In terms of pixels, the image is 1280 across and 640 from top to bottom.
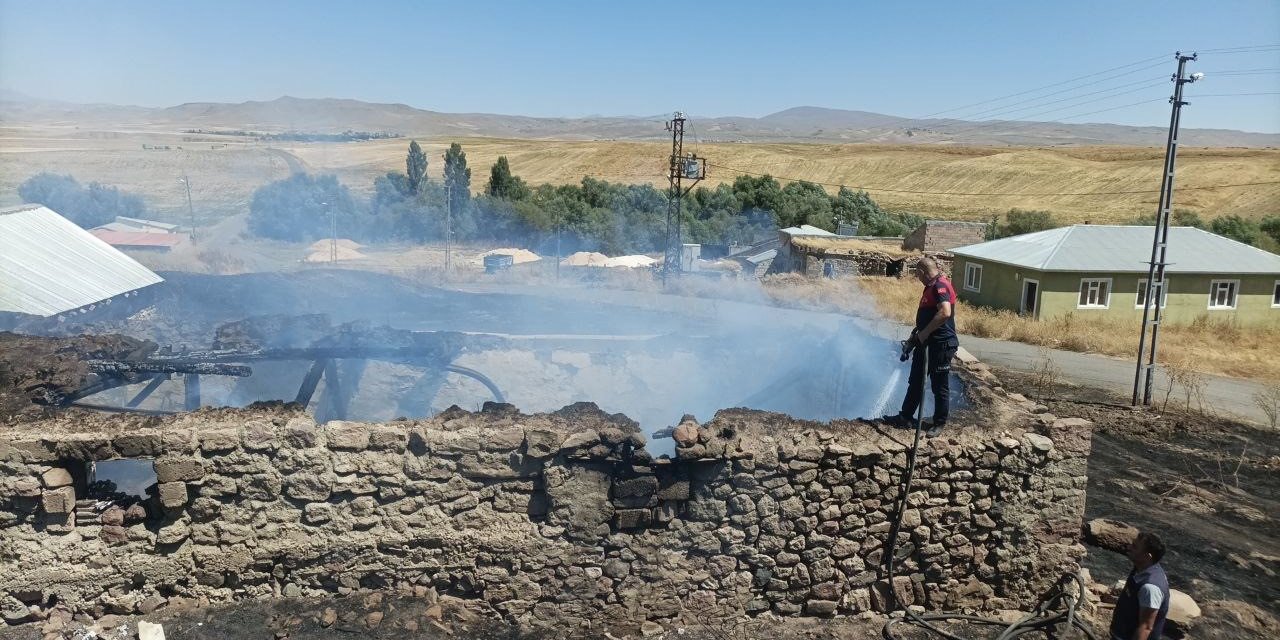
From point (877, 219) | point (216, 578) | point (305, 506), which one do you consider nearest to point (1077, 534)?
point (305, 506)

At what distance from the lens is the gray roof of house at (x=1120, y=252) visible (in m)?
22.3

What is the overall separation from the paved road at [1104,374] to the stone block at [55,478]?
1705 centimetres

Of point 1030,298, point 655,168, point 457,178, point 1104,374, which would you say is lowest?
point 1104,374

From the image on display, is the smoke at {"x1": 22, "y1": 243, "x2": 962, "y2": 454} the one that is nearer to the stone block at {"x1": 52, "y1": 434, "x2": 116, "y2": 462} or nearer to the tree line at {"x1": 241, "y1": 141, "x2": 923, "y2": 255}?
the stone block at {"x1": 52, "y1": 434, "x2": 116, "y2": 462}

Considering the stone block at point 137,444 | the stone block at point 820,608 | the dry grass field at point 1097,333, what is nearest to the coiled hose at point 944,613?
the stone block at point 820,608

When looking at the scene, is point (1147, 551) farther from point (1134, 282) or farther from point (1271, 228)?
point (1271, 228)

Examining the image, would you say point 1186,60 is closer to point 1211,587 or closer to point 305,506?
point 1211,587

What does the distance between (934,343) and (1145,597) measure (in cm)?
202

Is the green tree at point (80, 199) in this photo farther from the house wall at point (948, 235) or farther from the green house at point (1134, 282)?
the green house at point (1134, 282)

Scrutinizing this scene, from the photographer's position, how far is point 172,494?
489 centimetres

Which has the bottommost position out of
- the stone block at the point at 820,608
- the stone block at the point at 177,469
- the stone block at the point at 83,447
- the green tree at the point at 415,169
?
the stone block at the point at 820,608

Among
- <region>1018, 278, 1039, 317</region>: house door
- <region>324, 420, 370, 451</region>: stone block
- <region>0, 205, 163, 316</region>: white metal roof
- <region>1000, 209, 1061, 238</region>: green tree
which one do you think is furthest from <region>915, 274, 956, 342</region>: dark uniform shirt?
<region>1000, 209, 1061, 238</region>: green tree

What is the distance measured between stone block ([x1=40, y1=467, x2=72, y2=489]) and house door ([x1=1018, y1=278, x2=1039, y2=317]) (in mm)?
22975

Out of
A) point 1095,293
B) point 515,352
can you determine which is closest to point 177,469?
point 515,352
